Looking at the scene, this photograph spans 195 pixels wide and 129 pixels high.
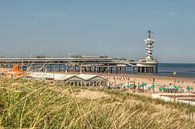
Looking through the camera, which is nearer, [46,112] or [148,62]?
[46,112]

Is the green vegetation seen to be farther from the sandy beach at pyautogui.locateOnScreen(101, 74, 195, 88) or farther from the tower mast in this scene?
the tower mast

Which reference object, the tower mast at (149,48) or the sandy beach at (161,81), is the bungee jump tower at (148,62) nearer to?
the tower mast at (149,48)

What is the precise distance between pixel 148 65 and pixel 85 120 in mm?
98893

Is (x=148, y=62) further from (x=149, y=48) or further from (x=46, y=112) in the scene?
(x=46, y=112)

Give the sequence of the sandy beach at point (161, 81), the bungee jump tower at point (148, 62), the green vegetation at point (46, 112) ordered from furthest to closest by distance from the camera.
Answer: the bungee jump tower at point (148, 62), the sandy beach at point (161, 81), the green vegetation at point (46, 112)

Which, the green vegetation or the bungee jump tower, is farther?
the bungee jump tower

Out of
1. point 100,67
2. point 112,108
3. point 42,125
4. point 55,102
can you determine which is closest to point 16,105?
point 42,125

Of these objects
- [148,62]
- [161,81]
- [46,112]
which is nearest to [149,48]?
[148,62]

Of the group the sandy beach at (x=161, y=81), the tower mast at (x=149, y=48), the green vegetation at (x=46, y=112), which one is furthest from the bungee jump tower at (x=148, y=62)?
the green vegetation at (x=46, y=112)

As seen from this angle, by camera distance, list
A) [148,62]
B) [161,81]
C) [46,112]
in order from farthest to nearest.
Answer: [148,62] → [161,81] → [46,112]

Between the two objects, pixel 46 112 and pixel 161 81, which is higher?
pixel 46 112

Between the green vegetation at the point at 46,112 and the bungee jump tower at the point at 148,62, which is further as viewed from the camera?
the bungee jump tower at the point at 148,62

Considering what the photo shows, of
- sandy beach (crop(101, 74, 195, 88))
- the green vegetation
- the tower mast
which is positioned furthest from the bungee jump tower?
the green vegetation

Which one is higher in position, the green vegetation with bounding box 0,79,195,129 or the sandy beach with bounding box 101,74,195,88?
the green vegetation with bounding box 0,79,195,129
